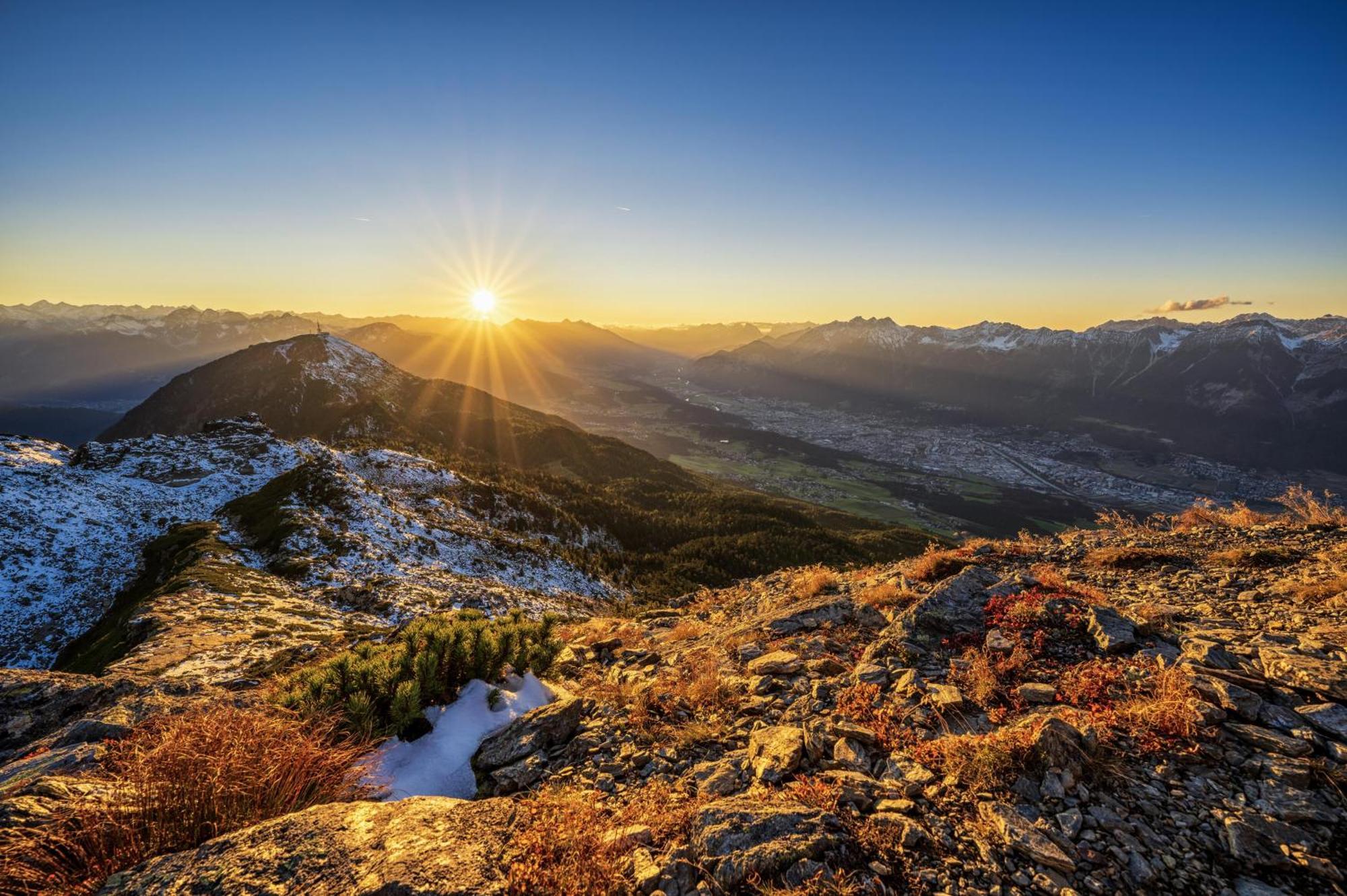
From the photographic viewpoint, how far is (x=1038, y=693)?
7.17m

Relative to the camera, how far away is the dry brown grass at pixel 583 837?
15.0 ft

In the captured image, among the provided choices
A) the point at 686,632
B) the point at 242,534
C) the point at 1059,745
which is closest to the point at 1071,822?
the point at 1059,745

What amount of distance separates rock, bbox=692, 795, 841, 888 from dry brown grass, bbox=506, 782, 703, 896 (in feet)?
1.13

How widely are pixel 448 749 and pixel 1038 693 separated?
29.8 feet

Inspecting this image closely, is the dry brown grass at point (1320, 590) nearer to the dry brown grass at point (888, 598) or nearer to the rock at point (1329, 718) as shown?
the rock at point (1329, 718)

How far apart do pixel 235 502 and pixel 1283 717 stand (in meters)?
60.9

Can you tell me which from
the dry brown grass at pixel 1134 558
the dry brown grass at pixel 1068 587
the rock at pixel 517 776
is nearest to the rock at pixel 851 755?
the rock at pixel 517 776

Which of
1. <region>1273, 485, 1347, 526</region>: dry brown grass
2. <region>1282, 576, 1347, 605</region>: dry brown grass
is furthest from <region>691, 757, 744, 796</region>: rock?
<region>1273, 485, 1347, 526</region>: dry brown grass

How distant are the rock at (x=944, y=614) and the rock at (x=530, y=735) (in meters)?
6.28

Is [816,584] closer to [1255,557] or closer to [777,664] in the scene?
[777,664]

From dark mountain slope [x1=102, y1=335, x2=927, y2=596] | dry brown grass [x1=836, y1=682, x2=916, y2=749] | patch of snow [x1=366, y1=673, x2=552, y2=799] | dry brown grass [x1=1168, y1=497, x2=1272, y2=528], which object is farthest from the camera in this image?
dark mountain slope [x1=102, y1=335, x2=927, y2=596]

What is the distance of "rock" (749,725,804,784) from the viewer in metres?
6.37

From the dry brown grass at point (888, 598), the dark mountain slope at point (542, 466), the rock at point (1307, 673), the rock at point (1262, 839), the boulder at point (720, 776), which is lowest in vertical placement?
the dark mountain slope at point (542, 466)

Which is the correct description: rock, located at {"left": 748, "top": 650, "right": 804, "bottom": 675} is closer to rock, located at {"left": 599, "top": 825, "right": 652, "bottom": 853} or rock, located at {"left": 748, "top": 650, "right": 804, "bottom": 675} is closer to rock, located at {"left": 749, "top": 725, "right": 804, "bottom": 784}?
rock, located at {"left": 749, "top": 725, "right": 804, "bottom": 784}
